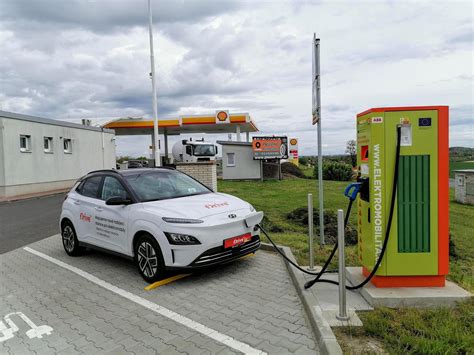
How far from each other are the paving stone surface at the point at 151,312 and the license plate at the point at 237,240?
509 mm

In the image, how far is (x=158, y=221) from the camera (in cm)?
513

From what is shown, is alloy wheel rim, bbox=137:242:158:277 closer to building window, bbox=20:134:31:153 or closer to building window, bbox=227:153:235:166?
building window, bbox=20:134:31:153

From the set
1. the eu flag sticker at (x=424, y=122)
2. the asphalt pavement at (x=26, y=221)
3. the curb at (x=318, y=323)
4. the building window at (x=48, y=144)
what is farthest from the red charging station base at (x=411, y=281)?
the building window at (x=48, y=144)

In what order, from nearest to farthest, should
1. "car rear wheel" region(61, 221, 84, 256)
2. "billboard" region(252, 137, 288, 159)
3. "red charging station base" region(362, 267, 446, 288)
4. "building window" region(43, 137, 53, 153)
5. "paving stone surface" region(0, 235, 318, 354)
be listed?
"paving stone surface" region(0, 235, 318, 354)
"red charging station base" region(362, 267, 446, 288)
"car rear wheel" region(61, 221, 84, 256)
"building window" region(43, 137, 53, 153)
"billboard" region(252, 137, 288, 159)

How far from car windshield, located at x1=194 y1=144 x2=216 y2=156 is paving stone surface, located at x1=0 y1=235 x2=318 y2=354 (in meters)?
27.8

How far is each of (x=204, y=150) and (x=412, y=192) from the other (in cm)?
3060

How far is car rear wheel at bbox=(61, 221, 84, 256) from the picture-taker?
6957 millimetres

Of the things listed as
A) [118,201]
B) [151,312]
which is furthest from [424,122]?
[118,201]

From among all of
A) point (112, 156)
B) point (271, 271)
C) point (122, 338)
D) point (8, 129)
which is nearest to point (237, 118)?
point (112, 156)

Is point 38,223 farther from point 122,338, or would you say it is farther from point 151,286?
point 122,338

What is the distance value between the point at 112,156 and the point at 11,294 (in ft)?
78.8

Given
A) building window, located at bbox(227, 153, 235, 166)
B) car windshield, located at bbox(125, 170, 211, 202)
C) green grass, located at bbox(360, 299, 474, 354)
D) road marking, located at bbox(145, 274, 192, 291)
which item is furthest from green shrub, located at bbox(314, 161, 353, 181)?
green grass, located at bbox(360, 299, 474, 354)

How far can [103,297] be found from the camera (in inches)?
193

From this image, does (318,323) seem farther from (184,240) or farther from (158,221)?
(158,221)
